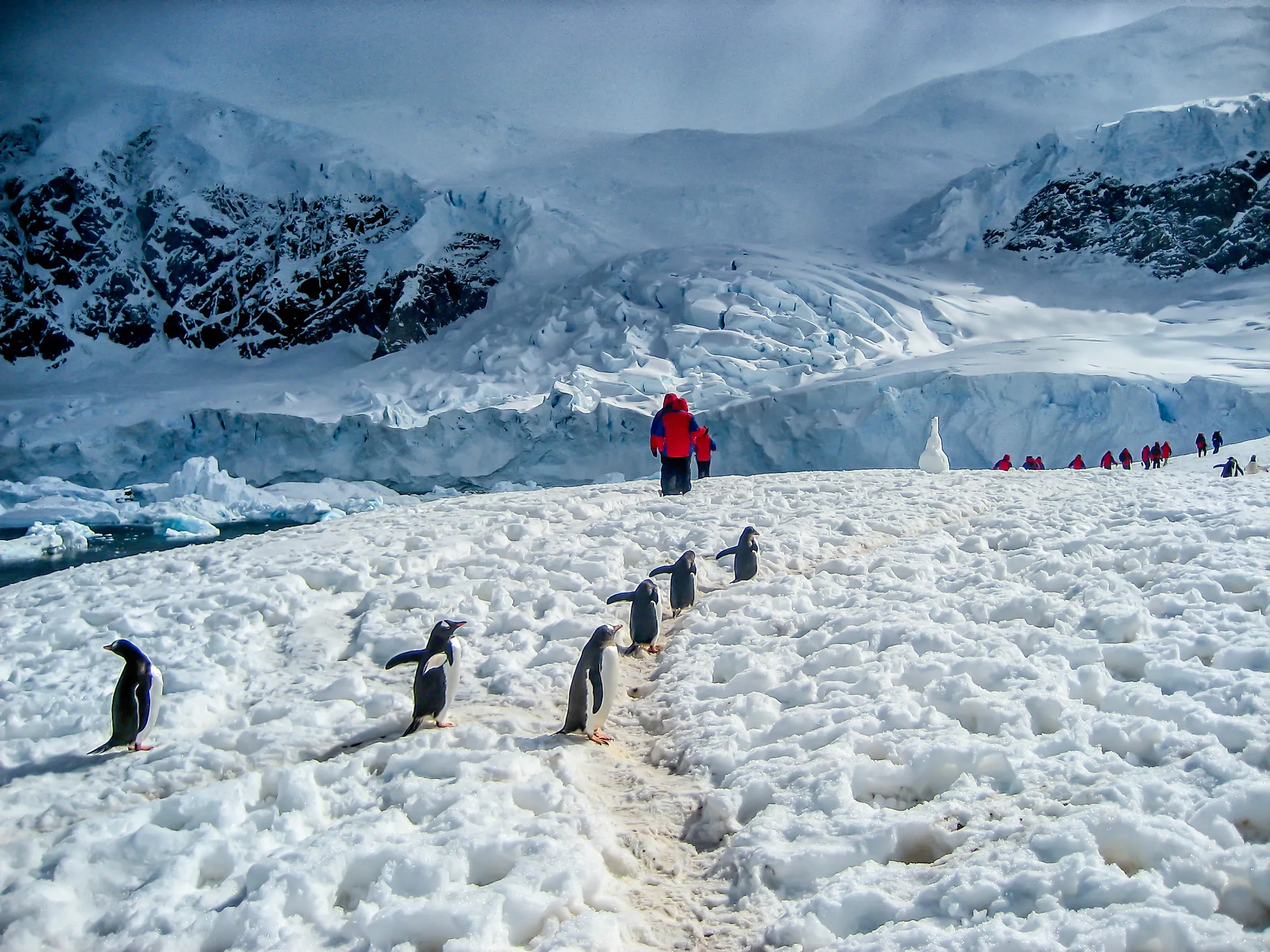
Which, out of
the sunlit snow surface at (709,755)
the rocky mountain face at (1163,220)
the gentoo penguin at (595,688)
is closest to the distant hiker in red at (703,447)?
the sunlit snow surface at (709,755)

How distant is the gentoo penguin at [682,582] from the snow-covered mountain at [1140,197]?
103ft

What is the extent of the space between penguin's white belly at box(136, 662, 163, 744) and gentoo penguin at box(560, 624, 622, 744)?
2011mm

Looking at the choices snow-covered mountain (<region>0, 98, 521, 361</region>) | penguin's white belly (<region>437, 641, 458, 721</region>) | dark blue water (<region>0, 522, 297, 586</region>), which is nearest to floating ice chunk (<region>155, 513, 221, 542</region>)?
dark blue water (<region>0, 522, 297, 586</region>)

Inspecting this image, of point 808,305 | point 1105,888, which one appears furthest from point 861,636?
point 808,305

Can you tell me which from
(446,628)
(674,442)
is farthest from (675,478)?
(446,628)

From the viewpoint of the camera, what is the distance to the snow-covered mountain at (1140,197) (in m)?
31.7

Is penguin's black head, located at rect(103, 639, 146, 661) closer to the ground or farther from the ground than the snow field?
farther from the ground

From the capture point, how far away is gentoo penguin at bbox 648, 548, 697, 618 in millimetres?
6422

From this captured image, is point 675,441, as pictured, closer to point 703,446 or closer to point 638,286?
point 703,446

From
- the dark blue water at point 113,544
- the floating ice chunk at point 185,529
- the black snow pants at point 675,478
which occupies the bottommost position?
the dark blue water at point 113,544

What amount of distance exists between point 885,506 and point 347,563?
5.44 metres

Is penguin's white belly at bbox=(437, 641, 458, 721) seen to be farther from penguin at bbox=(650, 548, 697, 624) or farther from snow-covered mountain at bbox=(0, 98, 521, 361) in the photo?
snow-covered mountain at bbox=(0, 98, 521, 361)

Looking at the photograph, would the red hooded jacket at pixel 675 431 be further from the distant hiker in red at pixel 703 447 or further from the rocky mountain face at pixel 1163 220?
the rocky mountain face at pixel 1163 220

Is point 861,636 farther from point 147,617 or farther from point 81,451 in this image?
point 81,451
